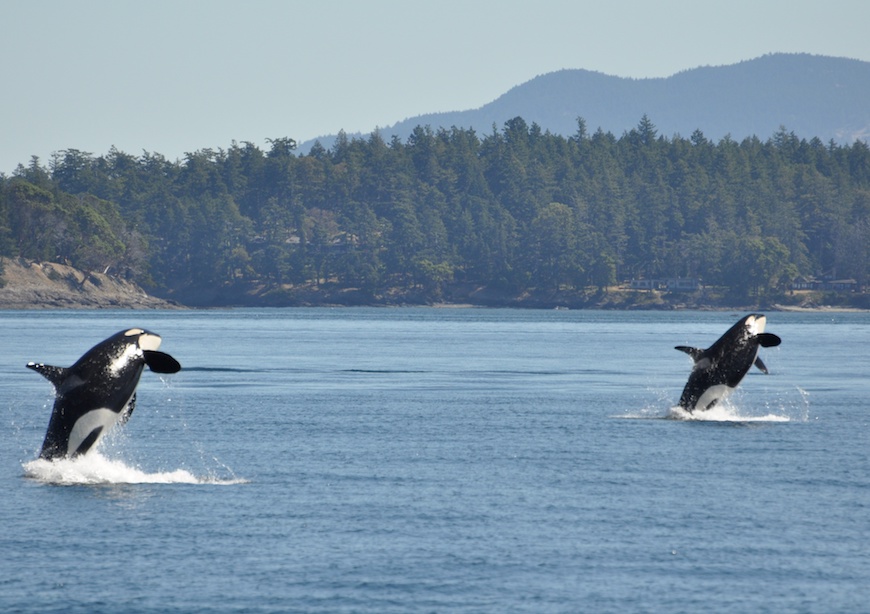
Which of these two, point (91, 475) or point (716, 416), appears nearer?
point (91, 475)

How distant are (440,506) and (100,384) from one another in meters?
8.00

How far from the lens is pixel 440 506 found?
29.8m

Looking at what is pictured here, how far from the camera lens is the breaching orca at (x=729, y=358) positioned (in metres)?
45.8

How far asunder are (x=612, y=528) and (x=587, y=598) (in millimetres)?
5010

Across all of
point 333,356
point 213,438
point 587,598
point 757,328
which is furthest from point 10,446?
point 333,356

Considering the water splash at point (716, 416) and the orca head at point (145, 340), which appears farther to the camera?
the water splash at point (716, 416)

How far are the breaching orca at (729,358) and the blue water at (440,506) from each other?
1.35 meters

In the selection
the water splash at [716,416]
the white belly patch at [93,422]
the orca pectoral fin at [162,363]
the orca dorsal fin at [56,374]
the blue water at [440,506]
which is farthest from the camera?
the water splash at [716,416]

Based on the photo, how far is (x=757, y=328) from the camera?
153ft

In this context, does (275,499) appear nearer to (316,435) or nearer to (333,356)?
(316,435)

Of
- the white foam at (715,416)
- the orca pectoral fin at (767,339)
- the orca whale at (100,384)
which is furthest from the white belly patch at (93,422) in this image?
the white foam at (715,416)

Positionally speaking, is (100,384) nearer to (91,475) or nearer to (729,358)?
(91,475)

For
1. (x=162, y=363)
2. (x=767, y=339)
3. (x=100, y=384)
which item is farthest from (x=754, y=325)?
(x=100, y=384)

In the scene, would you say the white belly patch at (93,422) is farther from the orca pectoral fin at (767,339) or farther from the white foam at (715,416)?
the white foam at (715,416)
